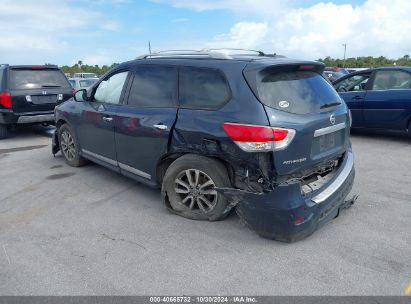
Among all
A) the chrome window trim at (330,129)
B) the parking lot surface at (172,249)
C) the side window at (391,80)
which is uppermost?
the side window at (391,80)

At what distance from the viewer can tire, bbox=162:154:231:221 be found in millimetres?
3682

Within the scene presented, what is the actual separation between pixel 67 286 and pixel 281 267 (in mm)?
1736

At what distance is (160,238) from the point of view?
12.1ft

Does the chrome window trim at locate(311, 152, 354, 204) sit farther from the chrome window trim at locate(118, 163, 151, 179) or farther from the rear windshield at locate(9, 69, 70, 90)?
the rear windshield at locate(9, 69, 70, 90)

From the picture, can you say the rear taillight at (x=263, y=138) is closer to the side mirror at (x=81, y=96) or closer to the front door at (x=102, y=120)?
the front door at (x=102, y=120)

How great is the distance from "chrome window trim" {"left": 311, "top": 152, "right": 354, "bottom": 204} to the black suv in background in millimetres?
6967

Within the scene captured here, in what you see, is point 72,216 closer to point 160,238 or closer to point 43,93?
point 160,238

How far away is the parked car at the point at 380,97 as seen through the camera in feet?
24.6

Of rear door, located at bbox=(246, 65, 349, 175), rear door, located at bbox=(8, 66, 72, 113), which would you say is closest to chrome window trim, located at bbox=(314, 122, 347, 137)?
rear door, located at bbox=(246, 65, 349, 175)

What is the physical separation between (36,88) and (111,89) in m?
4.55

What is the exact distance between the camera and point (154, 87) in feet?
14.2

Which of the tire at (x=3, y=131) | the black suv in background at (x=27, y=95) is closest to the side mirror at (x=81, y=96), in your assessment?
the black suv in background at (x=27, y=95)

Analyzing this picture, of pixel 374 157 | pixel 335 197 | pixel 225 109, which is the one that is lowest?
pixel 374 157

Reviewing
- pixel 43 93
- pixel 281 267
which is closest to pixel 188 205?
pixel 281 267
